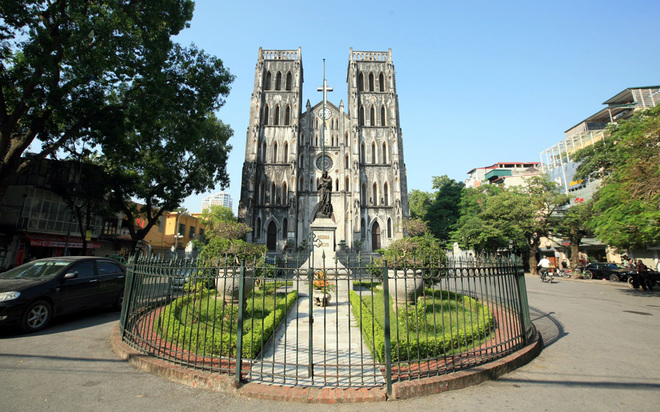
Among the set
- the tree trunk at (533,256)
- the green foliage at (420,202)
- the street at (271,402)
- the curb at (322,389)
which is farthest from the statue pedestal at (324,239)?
the green foliage at (420,202)

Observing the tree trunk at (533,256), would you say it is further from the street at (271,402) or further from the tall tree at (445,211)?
the street at (271,402)

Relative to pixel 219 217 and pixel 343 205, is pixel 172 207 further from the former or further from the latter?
pixel 219 217

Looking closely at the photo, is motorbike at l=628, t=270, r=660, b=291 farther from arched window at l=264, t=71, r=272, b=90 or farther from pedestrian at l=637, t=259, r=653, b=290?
arched window at l=264, t=71, r=272, b=90

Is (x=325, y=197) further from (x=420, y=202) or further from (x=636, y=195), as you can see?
(x=420, y=202)

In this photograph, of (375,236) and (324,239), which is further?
(375,236)

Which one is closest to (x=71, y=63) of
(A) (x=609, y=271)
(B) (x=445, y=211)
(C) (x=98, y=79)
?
(C) (x=98, y=79)

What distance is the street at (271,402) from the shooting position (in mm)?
3328

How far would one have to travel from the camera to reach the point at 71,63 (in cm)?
1038

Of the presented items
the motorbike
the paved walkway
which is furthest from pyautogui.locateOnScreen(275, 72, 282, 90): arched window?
the motorbike

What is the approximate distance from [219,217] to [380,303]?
39.1 m

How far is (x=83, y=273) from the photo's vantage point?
7113 millimetres

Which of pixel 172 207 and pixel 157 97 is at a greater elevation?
pixel 157 97

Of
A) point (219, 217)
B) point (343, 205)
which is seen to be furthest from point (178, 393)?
point (219, 217)

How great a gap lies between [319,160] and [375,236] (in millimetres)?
9874
